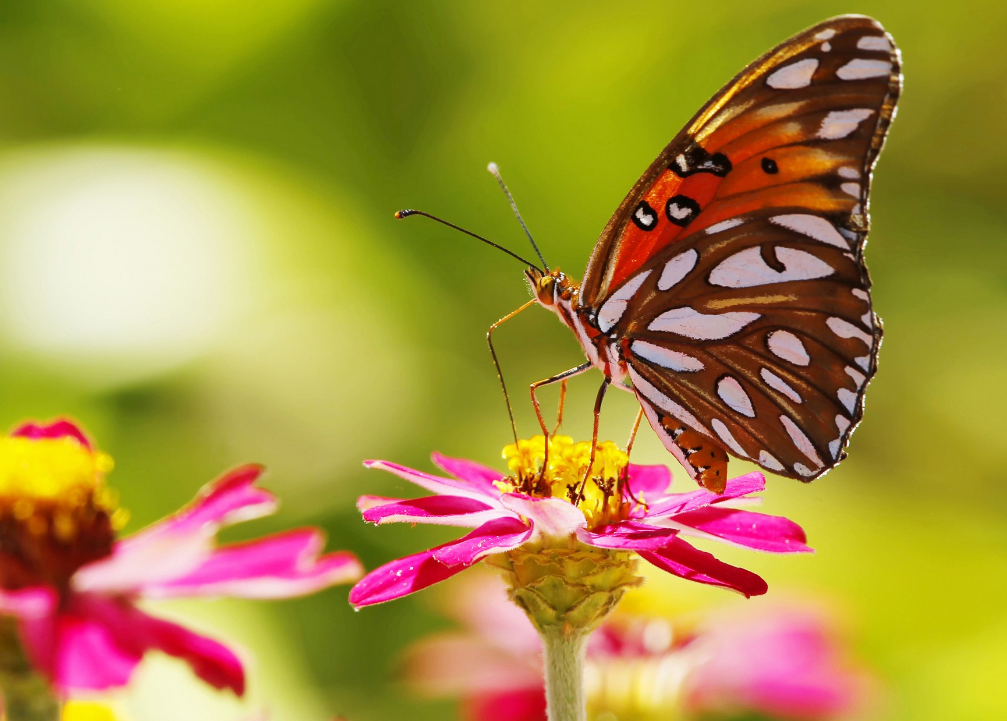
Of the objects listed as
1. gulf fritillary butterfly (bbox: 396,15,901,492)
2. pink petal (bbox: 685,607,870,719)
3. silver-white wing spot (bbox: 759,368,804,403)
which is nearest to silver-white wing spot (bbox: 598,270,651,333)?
gulf fritillary butterfly (bbox: 396,15,901,492)

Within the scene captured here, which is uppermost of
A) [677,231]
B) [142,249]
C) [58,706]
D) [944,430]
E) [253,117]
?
[253,117]

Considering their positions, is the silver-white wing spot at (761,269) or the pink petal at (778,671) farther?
the pink petal at (778,671)

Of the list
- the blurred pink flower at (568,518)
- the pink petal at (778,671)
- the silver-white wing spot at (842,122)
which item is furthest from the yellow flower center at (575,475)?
the pink petal at (778,671)

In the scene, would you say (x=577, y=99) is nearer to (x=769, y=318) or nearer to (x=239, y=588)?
(x=769, y=318)

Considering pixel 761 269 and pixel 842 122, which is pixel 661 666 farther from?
pixel 842 122

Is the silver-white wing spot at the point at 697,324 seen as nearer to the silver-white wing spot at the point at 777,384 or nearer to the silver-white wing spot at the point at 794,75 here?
the silver-white wing spot at the point at 777,384

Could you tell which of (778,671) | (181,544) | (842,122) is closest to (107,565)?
(181,544)

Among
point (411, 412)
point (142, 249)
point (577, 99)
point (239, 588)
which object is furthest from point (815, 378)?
point (577, 99)
